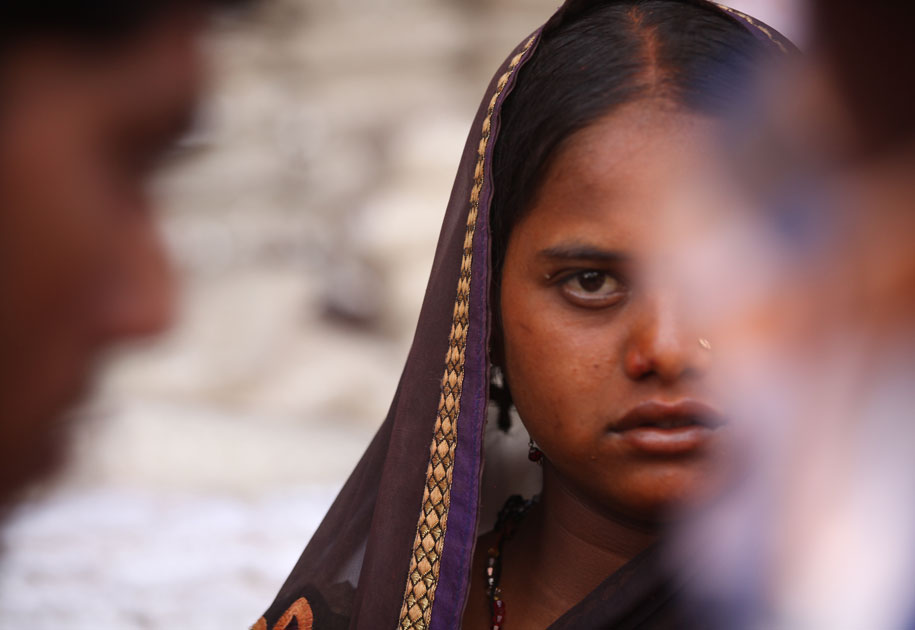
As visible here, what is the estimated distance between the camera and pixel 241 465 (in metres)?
2.78

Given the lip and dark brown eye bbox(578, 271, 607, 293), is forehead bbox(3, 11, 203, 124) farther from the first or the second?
the lip

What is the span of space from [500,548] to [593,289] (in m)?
0.50

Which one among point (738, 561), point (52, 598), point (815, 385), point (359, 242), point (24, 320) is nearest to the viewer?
point (815, 385)

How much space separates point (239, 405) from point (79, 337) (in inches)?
23.9

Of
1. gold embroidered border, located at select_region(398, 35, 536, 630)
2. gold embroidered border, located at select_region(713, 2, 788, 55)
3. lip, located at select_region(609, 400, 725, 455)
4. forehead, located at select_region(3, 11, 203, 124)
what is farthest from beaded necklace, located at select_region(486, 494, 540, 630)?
forehead, located at select_region(3, 11, 203, 124)

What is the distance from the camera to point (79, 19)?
3.19 metres

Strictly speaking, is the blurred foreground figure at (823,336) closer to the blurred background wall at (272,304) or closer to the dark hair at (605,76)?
the dark hair at (605,76)

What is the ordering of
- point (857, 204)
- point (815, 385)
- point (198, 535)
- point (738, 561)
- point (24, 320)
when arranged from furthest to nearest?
point (24, 320)
point (198, 535)
point (738, 561)
point (815, 385)
point (857, 204)

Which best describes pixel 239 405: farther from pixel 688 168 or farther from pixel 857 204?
pixel 857 204

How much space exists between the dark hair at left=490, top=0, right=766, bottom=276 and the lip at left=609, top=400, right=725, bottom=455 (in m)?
0.28

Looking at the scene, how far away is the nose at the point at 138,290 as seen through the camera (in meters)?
3.32

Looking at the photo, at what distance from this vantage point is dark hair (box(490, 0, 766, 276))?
0.94m

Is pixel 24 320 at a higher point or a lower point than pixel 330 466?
higher

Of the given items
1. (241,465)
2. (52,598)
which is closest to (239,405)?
(241,465)
